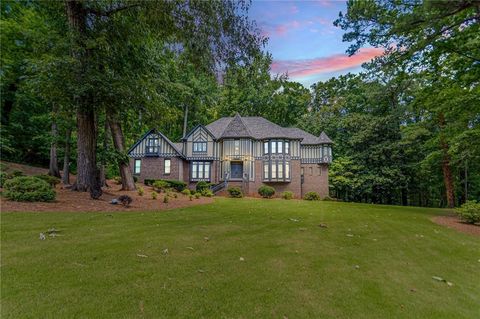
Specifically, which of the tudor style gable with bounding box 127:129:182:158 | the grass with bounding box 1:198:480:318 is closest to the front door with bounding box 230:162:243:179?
the tudor style gable with bounding box 127:129:182:158

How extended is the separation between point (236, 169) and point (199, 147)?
15.7 feet

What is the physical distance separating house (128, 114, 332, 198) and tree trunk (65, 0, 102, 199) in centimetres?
1588

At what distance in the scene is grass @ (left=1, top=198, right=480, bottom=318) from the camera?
3.23m

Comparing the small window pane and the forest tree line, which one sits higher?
the forest tree line

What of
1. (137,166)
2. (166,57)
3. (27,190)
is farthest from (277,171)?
(27,190)

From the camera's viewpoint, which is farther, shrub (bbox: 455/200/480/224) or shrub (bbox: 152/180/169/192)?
shrub (bbox: 152/180/169/192)

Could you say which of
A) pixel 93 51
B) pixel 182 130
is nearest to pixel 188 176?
pixel 182 130

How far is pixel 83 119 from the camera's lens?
11.6 m

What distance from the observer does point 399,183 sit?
28.6 m

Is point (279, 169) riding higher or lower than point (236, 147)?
lower

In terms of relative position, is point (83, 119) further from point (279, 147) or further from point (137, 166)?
point (279, 147)

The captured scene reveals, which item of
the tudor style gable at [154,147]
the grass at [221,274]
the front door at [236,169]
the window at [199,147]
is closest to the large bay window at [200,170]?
the window at [199,147]

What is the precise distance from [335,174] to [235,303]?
3004cm

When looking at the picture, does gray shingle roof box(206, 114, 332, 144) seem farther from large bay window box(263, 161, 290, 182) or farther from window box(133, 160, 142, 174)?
window box(133, 160, 142, 174)
